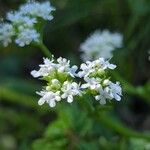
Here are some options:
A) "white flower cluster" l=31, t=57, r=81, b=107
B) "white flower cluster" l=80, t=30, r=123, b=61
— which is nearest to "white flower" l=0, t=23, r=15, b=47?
"white flower cluster" l=31, t=57, r=81, b=107

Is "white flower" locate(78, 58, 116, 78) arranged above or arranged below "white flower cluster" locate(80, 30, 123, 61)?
below

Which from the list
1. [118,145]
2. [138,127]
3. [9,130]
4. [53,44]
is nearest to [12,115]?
[9,130]

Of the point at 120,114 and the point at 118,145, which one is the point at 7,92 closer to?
the point at 120,114

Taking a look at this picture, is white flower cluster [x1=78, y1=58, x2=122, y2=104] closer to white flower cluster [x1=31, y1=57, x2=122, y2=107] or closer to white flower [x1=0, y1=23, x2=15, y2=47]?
white flower cluster [x1=31, y1=57, x2=122, y2=107]

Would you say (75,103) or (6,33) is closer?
(6,33)

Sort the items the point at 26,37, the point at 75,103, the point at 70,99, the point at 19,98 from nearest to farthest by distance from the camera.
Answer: the point at 70,99 → the point at 26,37 → the point at 75,103 → the point at 19,98

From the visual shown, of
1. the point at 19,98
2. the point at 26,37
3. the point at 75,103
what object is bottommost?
the point at 26,37

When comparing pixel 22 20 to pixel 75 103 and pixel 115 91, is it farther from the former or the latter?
pixel 75 103

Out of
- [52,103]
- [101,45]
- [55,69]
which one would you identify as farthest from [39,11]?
[101,45]
